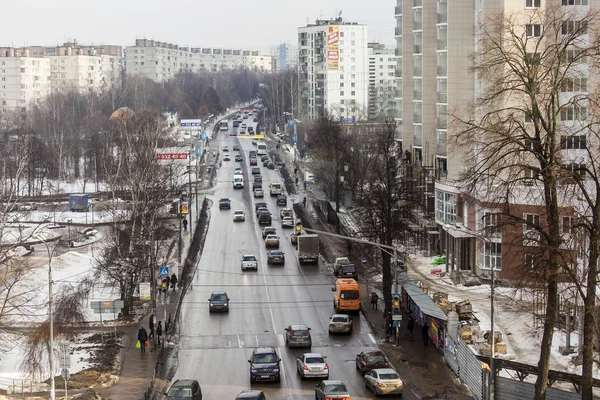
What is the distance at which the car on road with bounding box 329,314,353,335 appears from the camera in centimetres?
4300

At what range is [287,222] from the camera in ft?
259

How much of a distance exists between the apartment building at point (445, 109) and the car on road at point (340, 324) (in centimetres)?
709

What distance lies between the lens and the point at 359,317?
47.3 m

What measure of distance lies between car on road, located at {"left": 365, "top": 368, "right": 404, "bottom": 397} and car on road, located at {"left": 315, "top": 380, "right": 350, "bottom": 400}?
1891mm

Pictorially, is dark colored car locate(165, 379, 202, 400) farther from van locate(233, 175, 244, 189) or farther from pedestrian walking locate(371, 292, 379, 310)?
van locate(233, 175, 244, 189)

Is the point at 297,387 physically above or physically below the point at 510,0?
below

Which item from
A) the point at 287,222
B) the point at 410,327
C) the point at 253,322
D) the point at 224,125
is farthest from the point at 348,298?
the point at 224,125

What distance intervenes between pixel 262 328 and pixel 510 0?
24.8 metres

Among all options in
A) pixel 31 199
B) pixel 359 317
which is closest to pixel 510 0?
pixel 359 317

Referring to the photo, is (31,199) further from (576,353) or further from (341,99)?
(341,99)

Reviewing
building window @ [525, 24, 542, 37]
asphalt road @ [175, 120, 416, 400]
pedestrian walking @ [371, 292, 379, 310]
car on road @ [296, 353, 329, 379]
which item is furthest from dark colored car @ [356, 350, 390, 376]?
building window @ [525, 24, 542, 37]

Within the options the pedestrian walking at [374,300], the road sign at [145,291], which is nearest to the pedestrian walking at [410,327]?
the pedestrian walking at [374,300]

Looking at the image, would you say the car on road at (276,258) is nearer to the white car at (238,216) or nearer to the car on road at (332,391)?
the white car at (238,216)

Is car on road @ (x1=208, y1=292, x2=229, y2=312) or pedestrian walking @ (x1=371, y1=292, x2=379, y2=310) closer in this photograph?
car on road @ (x1=208, y1=292, x2=229, y2=312)
